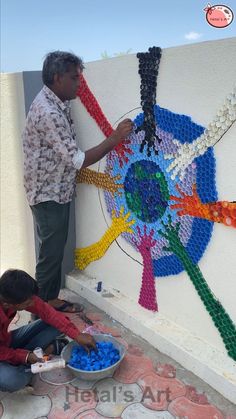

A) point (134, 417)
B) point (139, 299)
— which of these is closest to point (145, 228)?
point (139, 299)

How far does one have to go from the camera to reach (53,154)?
8.12 feet

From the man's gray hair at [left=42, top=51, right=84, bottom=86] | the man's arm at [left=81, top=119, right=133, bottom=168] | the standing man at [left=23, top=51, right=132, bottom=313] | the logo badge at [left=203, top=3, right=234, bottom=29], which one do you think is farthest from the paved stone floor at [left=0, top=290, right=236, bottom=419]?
the logo badge at [left=203, top=3, right=234, bottom=29]

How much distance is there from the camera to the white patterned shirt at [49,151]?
232 cm

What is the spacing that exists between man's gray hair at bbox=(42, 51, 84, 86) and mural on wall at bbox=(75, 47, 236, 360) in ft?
1.30

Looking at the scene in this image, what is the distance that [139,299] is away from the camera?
2680mm

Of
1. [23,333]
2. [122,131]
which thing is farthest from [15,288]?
[122,131]

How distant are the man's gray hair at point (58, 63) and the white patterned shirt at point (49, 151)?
101mm

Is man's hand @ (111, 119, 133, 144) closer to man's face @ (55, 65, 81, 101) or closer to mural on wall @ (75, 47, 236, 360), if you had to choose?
mural on wall @ (75, 47, 236, 360)

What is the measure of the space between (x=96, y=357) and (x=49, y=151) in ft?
4.03

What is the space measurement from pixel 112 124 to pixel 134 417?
170cm

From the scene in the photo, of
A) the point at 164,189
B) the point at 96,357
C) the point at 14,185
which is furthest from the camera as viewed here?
the point at 14,185

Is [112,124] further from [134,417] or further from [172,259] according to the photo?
[134,417]

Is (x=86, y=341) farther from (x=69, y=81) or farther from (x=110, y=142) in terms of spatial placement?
(x=69, y=81)

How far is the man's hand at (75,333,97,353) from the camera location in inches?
84.7
